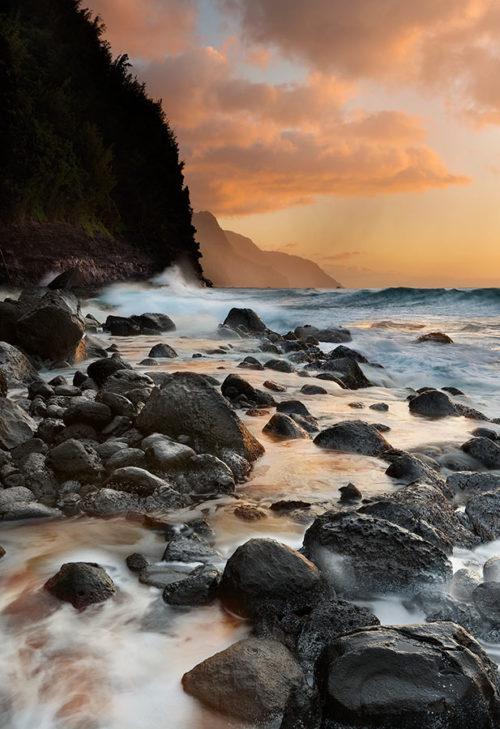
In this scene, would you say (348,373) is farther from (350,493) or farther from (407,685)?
(407,685)

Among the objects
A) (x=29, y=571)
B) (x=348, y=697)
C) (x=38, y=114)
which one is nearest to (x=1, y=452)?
(x=29, y=571)

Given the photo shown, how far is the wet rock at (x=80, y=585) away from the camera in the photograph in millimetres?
2383

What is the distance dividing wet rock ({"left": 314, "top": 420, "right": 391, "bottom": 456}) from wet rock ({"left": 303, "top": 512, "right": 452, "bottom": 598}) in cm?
207

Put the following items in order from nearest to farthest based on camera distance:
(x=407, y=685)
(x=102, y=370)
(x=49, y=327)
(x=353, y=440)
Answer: (x=407, y=685) → (x=353, y=440) → (x=102, y=370) → (x=49, y=327)

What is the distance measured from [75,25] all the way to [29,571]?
43617 mm

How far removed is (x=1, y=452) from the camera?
3691mm

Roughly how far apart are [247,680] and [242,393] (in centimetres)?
470

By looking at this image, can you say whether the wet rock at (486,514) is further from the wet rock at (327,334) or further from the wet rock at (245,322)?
the wet rock at (245,322)

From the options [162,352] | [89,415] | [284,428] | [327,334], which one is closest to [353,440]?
[284,428]

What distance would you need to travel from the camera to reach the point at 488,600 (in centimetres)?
234

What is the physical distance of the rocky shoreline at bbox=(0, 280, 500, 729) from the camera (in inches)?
Result: 66.0

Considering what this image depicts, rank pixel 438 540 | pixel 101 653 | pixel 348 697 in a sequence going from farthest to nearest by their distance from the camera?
pixel 438 540, pixel 101 653, pixel 348 697

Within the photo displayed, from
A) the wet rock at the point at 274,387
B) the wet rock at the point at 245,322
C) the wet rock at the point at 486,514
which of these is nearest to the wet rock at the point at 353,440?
the wet rock at the point at 486,514

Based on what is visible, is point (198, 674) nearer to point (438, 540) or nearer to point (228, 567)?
point (228, 567)
